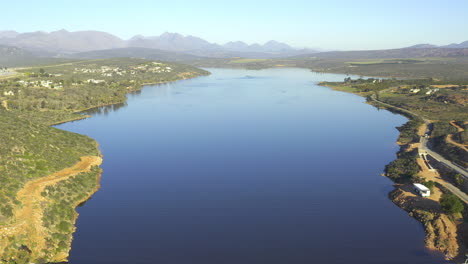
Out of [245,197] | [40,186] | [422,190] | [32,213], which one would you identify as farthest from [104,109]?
[422,190]

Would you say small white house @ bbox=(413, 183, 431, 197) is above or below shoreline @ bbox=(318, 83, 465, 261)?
above

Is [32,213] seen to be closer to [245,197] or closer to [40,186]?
[40,186]

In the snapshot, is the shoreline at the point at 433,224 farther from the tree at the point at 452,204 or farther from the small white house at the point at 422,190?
the small white house at the point at 422,190

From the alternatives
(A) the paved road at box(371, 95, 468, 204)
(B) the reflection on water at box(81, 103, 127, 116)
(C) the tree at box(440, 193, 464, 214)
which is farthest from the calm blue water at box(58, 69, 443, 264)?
(B) the reflection on water at box(81, 103, 127, 116)

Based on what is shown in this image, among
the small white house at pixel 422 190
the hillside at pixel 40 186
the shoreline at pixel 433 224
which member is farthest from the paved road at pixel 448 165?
the hillside at pixel 40 186

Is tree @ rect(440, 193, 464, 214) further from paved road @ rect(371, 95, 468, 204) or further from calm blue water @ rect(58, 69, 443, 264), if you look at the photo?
calm blue water @ rect(58, 69, 443, 264)

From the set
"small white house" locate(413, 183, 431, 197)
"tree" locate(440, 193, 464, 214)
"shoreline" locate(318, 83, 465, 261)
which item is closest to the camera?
"shoreline" locate(318, 83, 465, 261)
